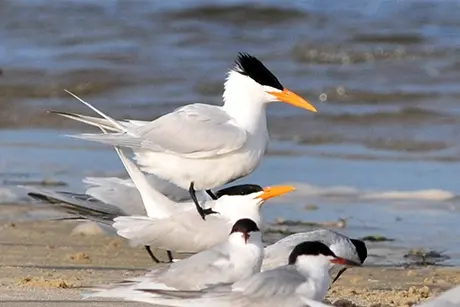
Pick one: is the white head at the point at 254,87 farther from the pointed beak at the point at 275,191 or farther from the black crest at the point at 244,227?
the black crest at the point at 244,227

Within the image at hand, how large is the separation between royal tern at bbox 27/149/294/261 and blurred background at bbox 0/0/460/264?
109 centimetres

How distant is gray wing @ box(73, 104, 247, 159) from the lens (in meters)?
5.91

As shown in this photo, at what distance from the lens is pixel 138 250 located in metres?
6.59

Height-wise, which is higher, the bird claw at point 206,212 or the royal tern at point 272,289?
the royal tern at point 272,289

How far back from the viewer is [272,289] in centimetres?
407

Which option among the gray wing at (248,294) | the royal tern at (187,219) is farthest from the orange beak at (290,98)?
the gray wing at (248,294)

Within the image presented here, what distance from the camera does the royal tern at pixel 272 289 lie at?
4.07 metres

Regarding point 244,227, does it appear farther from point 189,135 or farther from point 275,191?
point 189,135

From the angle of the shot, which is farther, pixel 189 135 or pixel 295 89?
pixel 295 89

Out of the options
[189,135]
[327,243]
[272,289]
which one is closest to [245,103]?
[189,135]

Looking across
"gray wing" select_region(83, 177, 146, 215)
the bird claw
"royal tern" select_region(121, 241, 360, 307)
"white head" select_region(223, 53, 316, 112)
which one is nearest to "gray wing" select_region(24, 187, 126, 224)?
"gray wing" select_region(83, 177, 146, 215)

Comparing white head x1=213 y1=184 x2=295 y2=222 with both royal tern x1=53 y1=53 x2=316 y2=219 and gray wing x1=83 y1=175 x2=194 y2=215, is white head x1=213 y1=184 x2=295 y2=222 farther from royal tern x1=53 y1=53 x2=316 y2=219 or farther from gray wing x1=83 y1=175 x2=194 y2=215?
gray wing x1=83 y1=175 x2=194 y2=215

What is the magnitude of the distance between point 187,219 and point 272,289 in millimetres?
1566

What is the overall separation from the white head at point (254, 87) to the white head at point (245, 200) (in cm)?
79
